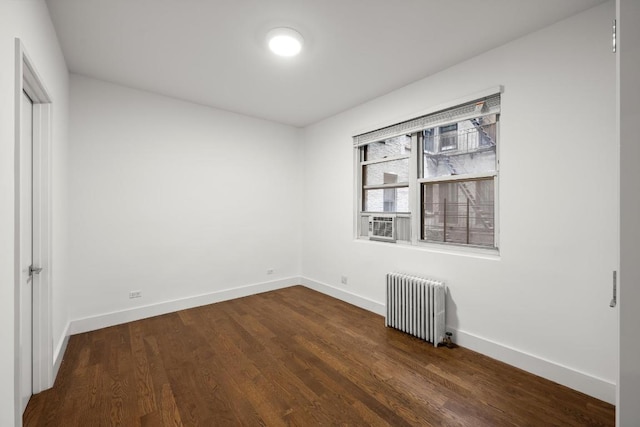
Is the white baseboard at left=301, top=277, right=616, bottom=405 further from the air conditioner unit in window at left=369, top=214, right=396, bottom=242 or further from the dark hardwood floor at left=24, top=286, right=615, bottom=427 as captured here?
the air conditioner unit in window at left=369, top=214, right=396, bottom=242

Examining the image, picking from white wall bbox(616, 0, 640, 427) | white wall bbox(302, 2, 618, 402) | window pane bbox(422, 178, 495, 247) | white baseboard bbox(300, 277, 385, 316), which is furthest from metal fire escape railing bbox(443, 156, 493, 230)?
white wall bbox(616, 0, 640, 427)

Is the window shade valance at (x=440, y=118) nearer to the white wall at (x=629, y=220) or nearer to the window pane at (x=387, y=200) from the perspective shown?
the window pane at (x=387, y=200)

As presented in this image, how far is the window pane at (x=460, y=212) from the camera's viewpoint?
2738mm

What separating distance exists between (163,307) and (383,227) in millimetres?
3068

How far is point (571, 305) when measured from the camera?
7.01ft

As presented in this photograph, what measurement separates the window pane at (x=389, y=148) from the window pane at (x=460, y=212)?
0.57m

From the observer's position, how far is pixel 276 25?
224 cm

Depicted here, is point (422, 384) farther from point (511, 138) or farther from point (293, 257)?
point (293, 257)

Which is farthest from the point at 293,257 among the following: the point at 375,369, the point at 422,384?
the point at 422,384

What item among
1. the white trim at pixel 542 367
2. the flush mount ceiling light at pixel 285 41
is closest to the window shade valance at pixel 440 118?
the flush mount ceiling light at pixel 285 41

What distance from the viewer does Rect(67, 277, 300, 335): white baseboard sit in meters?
3.10

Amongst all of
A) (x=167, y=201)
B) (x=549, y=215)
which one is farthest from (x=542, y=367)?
(x=167, y=201)

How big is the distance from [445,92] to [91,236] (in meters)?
A: 4.23

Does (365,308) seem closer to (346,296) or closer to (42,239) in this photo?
(346,296)
